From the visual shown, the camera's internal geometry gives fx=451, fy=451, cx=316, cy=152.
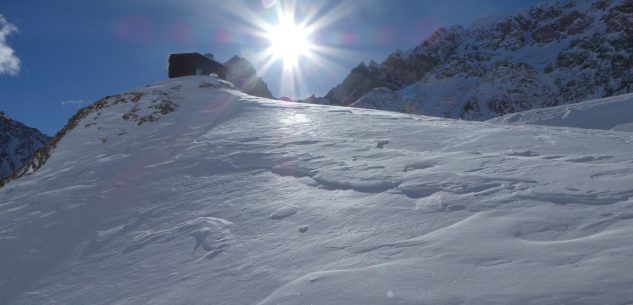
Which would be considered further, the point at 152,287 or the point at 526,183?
the point at 526,183

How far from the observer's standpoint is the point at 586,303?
178 cm

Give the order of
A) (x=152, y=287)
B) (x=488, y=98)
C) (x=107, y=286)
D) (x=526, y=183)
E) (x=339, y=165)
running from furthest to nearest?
(x=488, y=98) → (x=339, y=165) → (x=526, y=183) → (x=107, y=286) → (x=152, y=287)

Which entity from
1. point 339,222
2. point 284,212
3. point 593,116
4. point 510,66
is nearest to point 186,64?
point 593,116

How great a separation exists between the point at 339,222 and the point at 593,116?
895cm

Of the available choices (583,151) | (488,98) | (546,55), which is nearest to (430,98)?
(488,98)

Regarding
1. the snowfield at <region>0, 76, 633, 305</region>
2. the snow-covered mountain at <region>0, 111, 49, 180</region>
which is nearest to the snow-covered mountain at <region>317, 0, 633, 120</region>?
the snowfield at <region>0, 76, 633, 305</region>

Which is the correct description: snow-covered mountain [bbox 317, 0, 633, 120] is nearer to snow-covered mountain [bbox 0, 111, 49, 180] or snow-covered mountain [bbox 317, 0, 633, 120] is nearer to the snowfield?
the snowfield

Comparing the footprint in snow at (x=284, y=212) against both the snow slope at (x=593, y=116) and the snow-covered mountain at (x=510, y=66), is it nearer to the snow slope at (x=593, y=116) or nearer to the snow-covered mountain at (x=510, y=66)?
the snow slope at (x=593, y=116)

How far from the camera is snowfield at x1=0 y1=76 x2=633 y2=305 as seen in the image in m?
2.24

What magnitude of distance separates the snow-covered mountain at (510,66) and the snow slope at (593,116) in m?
88.7

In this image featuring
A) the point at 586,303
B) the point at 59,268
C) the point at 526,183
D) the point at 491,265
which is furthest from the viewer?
the point at 59,268

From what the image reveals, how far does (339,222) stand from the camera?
341cm

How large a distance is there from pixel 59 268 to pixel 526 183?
4.03 metres

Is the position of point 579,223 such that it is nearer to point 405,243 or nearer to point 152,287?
point 405,243
